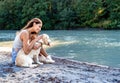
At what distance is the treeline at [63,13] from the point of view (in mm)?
35844

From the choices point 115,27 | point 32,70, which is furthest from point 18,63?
point 115,27

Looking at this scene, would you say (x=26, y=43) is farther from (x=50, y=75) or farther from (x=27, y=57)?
(x=50, y=75)

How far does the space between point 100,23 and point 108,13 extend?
2.12 metres

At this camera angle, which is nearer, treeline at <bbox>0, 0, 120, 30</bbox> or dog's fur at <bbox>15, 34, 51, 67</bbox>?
dog's fur at <bbox>15, 34, 51, 67</bbox>

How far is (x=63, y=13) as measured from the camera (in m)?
37.5

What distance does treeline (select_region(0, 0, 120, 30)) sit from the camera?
35.8 metres

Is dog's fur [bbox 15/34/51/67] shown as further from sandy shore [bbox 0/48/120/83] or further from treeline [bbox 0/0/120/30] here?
treeline [bbox 0/0/120/30]

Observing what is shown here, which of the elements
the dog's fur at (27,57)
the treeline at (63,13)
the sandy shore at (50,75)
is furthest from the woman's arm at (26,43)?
the treeline at (63,13)

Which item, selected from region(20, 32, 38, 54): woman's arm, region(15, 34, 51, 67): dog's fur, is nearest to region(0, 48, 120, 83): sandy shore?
region(15, 34, 51, 67): dog's fur

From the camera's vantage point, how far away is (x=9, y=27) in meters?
39.9

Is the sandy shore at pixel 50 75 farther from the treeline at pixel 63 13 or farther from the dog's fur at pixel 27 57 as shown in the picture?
the treeline at pixel 63 13

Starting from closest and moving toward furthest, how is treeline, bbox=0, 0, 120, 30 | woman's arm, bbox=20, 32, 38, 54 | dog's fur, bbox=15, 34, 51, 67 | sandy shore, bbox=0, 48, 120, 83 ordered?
sandy shore, bbox=0, 48, 120, 83
woman's arm, bbox=20, 32, 38, 54
dog's fur, bbox=15, 34, 51, 67
treeline, bbox=0, 0, 120, 30

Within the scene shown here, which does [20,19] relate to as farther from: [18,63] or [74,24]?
[18,63]

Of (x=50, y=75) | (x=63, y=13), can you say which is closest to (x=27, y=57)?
(x=50, y=75)
